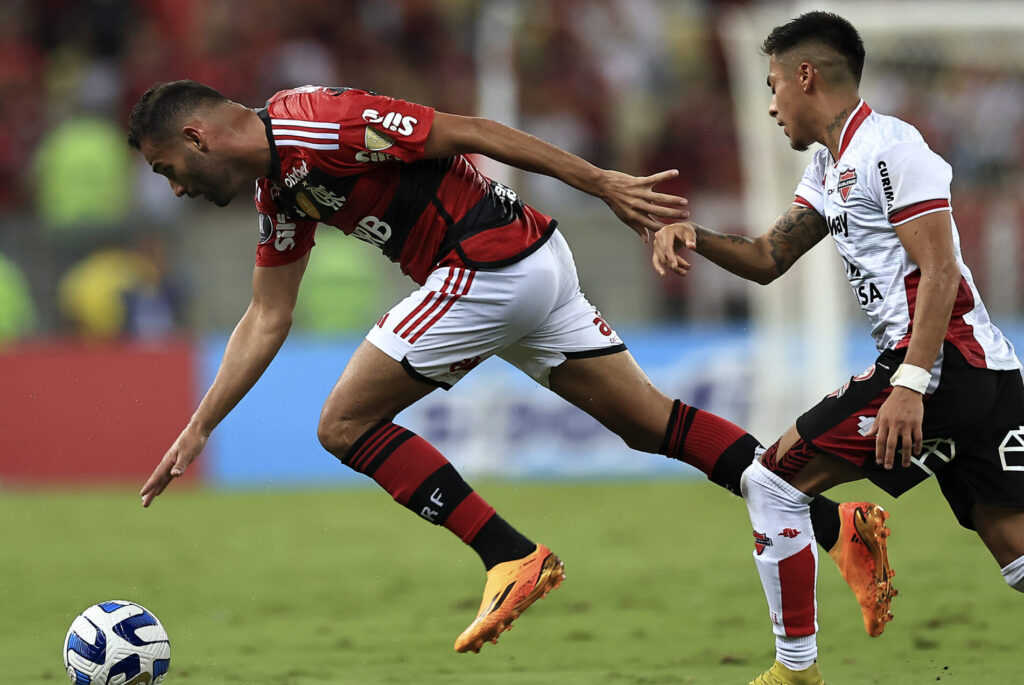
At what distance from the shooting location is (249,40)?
1661 centimetres

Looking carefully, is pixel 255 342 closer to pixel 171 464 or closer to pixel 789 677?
pixel 171 464

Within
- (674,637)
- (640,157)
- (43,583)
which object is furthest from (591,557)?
(640,157)

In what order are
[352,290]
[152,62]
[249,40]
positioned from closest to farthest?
[352,290] < [152,62] < [249,40]

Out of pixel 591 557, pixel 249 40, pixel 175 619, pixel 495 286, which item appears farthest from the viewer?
pixel 249 40

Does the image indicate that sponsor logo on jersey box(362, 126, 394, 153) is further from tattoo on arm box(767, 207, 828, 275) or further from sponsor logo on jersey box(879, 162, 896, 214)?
sponsor logo on jersey box(879, 162, 896, 214)

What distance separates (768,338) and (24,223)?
711cm

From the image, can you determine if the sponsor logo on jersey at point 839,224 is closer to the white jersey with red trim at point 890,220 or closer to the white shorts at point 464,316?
the white jersey with red trim at point 890,220

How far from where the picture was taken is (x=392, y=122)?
16.3ft

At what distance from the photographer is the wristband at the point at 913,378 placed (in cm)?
438

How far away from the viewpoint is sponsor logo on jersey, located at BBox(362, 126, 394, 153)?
16.3 ft

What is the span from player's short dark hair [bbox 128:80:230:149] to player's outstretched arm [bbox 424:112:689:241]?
829 millimetres

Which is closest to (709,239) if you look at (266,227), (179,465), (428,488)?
(428,488)

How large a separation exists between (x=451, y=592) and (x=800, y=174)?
22.8 feet

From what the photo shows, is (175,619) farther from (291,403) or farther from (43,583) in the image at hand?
(291,403)
